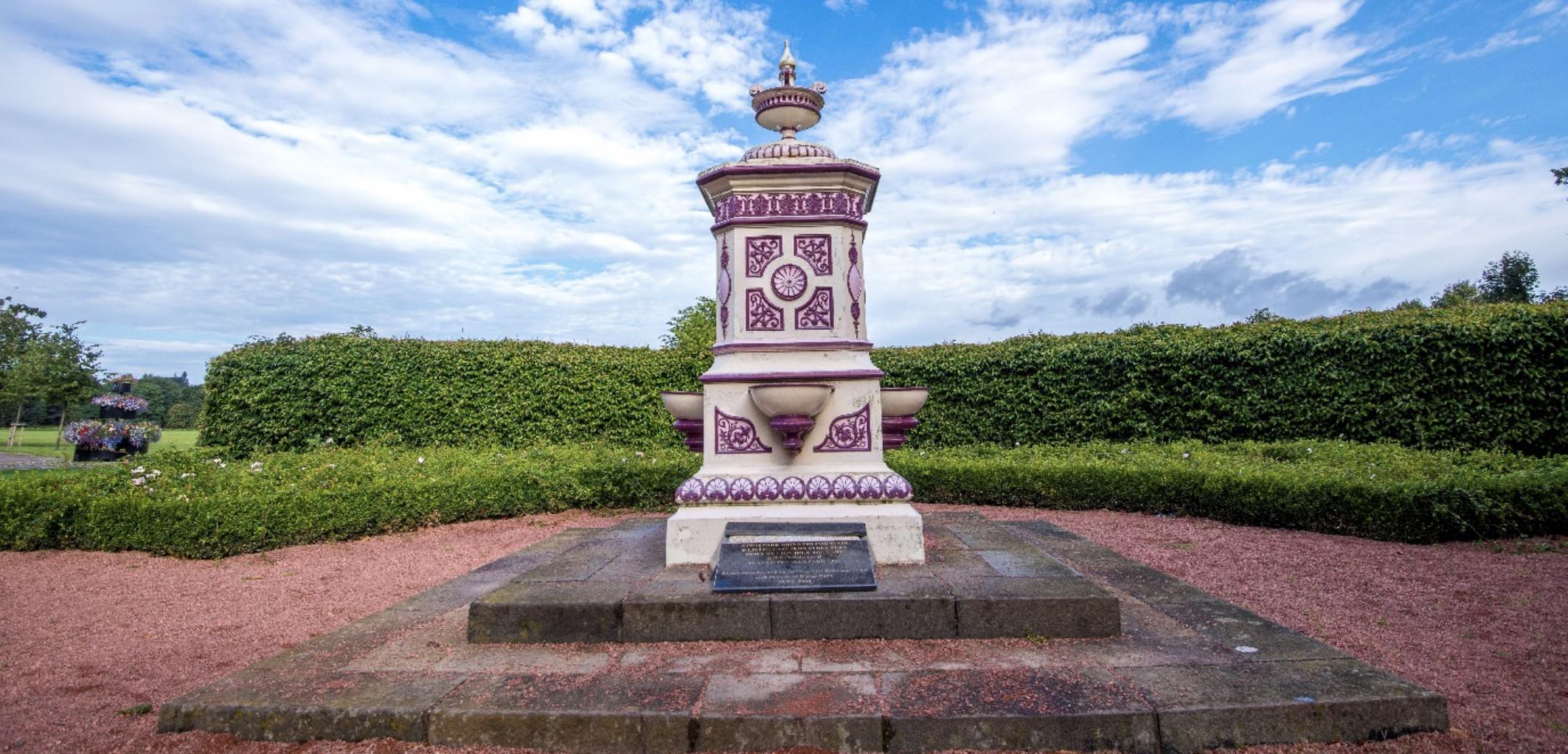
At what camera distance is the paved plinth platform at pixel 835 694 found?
2898mm

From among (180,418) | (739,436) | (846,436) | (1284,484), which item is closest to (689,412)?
(739,436)

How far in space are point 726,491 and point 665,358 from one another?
804 cm

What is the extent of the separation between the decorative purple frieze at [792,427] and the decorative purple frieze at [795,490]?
0.23 m

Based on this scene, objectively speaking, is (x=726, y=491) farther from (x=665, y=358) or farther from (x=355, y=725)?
(x=665, y=358)

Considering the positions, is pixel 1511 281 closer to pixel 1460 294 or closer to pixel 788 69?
pixel 1460 294

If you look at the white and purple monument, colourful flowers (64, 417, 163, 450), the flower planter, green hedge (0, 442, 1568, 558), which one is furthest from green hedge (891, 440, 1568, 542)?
the flower planter

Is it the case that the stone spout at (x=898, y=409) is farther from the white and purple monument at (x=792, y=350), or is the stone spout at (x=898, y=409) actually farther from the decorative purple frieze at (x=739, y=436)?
the decorative purple frieze at (x=739, y=436)

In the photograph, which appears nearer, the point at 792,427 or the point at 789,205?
the point at 792,427

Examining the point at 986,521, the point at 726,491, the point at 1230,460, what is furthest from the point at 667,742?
the point at 1230,460

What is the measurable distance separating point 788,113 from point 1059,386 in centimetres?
757

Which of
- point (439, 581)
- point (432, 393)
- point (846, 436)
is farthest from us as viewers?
point (432, 393)

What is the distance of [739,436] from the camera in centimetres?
488

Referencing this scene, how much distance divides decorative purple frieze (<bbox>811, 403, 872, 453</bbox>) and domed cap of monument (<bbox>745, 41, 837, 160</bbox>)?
65.5 inches

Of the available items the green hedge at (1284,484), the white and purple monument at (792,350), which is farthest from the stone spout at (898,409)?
the green hedge at (1284,484)
